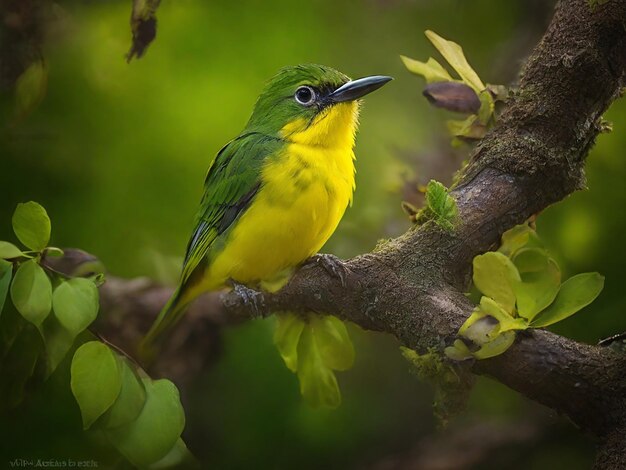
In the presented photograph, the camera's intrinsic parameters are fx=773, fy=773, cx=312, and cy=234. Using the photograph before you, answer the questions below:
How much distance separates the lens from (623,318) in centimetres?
116

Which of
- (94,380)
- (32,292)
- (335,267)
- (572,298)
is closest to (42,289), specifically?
(32,292)

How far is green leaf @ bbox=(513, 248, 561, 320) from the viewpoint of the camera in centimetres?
83

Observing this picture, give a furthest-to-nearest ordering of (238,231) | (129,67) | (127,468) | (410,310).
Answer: (129,67)
(238,231)
(127,468)
(410,310)

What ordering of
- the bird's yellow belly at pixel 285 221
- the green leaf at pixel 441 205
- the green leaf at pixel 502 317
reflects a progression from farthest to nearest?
1. the bird's yellow belly at pixel 285 221
2. the green leaf at pixel 441 205
3. the green leaf at pixel 502 317

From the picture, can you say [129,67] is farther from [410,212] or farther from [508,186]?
[508,186]

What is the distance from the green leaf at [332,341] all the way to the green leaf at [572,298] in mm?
284

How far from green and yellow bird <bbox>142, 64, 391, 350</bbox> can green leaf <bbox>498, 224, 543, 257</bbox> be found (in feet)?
0.85

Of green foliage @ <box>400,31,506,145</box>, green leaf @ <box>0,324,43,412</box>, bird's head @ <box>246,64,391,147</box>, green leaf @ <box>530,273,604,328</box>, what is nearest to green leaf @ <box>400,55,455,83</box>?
green foliage @ <box>400,31,506,145</box>

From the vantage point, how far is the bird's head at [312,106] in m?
1.18

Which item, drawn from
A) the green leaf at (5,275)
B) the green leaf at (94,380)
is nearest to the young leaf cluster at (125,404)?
the green leaf at (94,380)

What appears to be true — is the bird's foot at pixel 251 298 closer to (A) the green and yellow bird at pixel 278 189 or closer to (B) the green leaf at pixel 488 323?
(A) the green and yellow bird at pixel 278 189

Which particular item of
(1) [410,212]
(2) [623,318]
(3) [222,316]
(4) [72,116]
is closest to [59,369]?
(3) [222,316]

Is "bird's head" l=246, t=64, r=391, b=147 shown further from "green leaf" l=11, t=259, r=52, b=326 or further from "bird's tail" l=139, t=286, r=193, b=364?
"green leaf" l=11, t=259, r=52, b=326

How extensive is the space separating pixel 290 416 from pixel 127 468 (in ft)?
1.14
